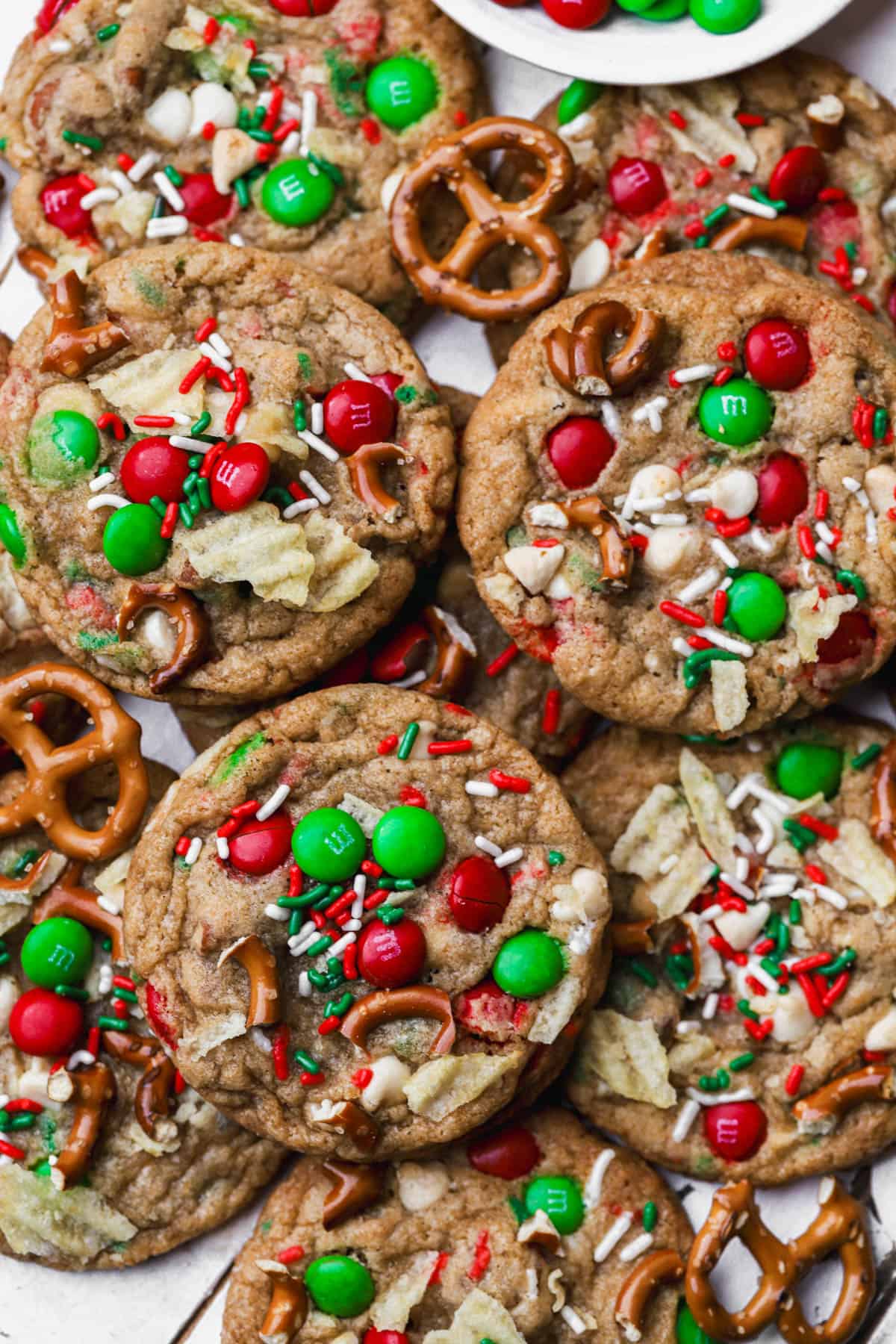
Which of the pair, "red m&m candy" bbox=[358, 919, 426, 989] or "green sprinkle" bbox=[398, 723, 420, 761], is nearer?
"red m&m candy" bbox=[358, 919, 426, 989]

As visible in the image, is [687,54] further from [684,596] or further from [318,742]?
[318,742]

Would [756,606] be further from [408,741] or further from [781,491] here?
[408,741]

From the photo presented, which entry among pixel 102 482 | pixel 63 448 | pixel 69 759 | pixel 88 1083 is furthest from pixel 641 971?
pixel 63 448

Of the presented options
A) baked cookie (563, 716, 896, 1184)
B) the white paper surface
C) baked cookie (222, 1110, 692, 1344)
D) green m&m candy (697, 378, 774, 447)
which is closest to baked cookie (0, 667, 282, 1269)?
the white paper surface

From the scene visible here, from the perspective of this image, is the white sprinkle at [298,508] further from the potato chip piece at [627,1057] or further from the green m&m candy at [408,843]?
the potato chip piece at [627,1057]

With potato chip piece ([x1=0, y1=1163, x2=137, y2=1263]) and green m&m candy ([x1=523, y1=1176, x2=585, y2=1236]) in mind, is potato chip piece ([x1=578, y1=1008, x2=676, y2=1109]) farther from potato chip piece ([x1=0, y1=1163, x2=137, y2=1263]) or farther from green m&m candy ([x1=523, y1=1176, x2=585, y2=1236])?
potato chip piece ([x1=0, y1=1163, x2=137, y2=1263])

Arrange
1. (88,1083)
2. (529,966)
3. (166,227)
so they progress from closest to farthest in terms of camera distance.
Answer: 1. (529,966)
2. (88,1083)
3. (166,227)

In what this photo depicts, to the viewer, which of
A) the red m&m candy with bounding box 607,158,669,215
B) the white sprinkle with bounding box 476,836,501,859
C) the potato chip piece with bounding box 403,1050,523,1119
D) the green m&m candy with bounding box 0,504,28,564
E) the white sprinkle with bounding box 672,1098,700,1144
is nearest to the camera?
the potato chip piece with bounding box 403,1050,523,1119

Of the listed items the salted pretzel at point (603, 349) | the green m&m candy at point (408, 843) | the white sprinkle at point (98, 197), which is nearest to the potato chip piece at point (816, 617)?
the salted pretzel at point (603, 349)
